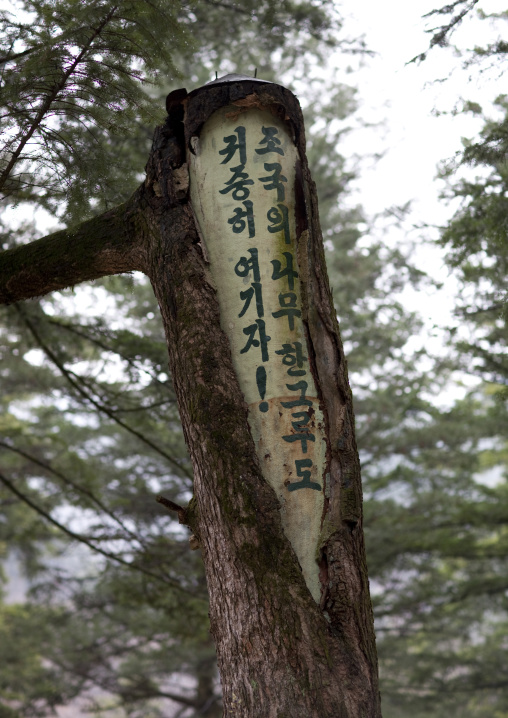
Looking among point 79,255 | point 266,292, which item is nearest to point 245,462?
point 266,292

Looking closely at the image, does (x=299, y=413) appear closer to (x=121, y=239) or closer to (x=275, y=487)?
(x=275, y=487)

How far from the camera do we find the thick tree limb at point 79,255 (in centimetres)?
296

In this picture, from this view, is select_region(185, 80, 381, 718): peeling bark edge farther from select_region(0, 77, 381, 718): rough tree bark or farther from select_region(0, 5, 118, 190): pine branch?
select_region(0, 5, 118, 190): pine branch

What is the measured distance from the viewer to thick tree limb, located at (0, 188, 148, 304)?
296cm

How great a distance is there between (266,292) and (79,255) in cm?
103

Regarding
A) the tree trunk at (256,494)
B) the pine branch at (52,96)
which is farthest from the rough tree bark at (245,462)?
the pine branch at (52,96)

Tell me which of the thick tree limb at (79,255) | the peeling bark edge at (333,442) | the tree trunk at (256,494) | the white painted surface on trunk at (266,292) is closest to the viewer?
the tree trunk at (256,494)

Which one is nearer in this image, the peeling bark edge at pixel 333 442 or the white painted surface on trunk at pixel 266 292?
the peeling bark edge at pixel 333 442

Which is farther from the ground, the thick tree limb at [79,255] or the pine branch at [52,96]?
the pine branch at [52,96]

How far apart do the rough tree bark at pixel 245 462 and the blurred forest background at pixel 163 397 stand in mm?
605

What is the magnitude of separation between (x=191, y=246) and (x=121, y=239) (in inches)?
18.5

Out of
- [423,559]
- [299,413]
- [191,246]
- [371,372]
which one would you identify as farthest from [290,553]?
[423,559]

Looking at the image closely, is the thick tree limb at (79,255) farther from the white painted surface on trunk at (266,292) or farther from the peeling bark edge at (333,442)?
the peeling bark edge at (333,442)

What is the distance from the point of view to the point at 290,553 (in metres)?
2.22
